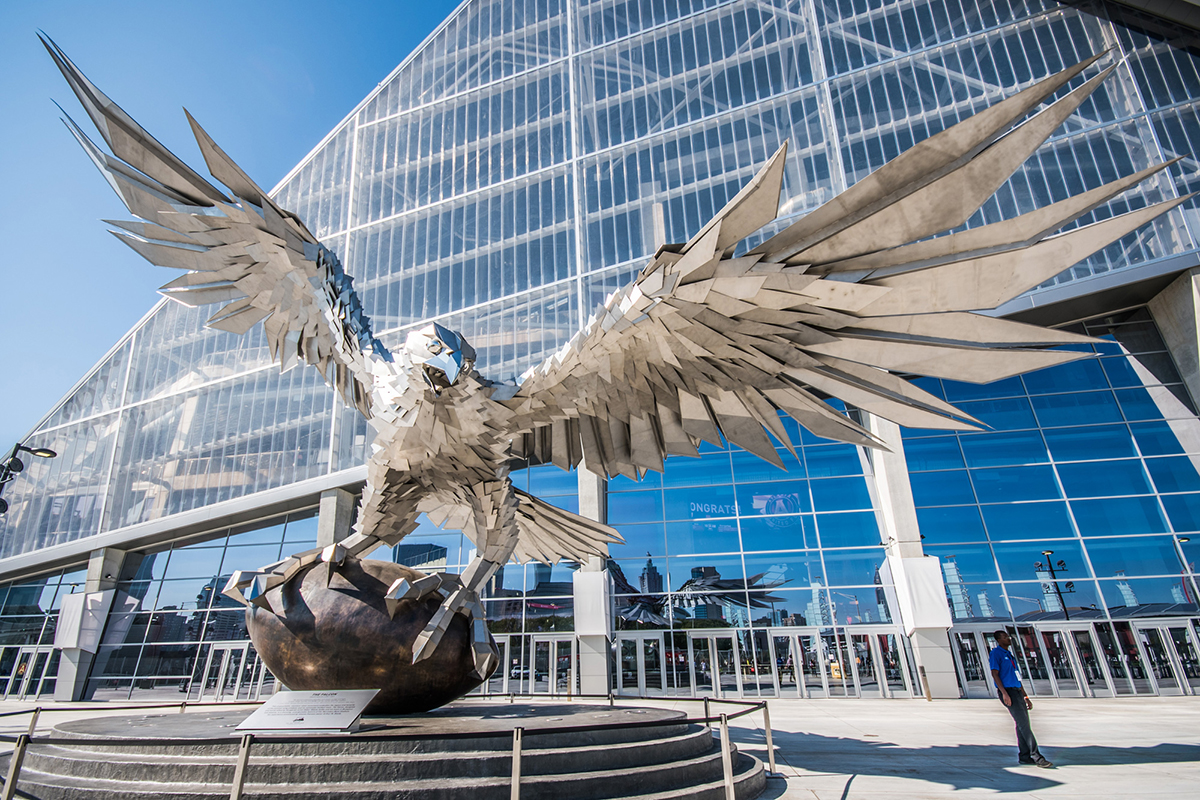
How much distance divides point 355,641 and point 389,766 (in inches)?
55.7

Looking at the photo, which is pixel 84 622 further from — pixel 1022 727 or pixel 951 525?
pixel 951 525

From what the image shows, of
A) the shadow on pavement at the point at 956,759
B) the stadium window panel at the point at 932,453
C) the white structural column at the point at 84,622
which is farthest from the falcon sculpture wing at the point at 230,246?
the white structural column at the point at 84,622

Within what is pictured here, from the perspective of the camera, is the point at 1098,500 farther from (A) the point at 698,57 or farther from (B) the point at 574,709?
(A) the point at 698,57

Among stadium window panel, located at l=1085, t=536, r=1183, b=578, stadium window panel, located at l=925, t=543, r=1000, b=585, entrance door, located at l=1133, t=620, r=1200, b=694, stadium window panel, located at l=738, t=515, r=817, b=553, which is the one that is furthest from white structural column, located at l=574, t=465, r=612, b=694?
entrance door, located at l=1133, t=620, r=1200, b=694

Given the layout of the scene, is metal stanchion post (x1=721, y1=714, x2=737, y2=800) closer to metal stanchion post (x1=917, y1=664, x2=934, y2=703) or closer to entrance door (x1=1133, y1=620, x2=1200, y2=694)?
metal stanchion post (x1=917, y1=664, x2=934, y2=703)

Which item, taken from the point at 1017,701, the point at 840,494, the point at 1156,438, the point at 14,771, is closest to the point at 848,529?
the point at 840,494

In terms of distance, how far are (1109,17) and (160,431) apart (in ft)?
106

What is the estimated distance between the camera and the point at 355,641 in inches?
199

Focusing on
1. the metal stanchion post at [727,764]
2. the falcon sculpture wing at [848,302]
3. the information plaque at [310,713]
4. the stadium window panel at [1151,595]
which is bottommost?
the metal stanchion post at [727,764]

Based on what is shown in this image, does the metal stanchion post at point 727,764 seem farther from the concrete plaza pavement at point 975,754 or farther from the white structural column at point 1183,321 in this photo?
the white structural column at point 1183,321

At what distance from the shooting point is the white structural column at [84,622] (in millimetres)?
19594

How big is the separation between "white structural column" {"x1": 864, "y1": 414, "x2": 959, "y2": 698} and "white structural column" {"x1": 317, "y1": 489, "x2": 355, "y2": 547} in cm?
1496

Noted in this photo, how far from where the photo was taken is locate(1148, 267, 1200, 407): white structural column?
595 inches

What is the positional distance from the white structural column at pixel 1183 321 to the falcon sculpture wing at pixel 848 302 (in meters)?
15.9
